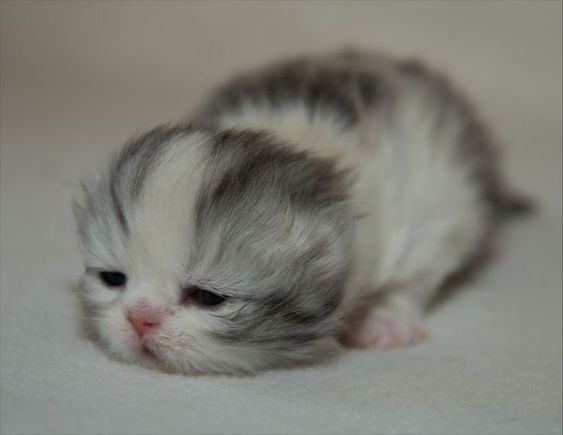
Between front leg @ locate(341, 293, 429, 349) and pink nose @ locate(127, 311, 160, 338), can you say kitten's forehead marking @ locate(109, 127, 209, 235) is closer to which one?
pink nose @ locate(127, 311, 160, 338)

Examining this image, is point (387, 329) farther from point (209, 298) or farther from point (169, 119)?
point (169, 119)

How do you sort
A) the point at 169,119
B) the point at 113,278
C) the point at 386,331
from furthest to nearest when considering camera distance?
the point at 169,119 → the point at 386,331 → the point at 113,278

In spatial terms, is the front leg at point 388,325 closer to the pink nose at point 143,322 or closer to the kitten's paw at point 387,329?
the kitten's paw at point 387,329

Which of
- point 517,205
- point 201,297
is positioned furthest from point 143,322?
point 517,205

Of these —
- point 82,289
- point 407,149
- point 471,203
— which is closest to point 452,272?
point 471,203

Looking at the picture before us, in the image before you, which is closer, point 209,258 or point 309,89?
point 209,258

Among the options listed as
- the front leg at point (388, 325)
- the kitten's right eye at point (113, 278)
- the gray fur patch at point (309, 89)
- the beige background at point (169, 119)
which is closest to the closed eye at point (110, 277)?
the kitten's right eye at point (113, 278)

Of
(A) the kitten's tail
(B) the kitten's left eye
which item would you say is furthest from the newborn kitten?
(A) the kitten's tail
